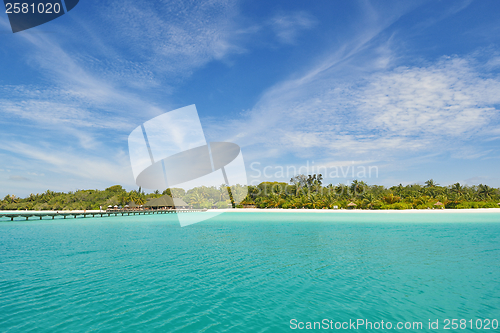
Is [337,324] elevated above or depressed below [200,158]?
below

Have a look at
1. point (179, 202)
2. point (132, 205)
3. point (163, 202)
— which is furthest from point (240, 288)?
point (179, 202)

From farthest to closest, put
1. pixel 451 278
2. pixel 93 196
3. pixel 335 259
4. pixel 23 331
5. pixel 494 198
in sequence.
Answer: pixel 93 196
pixel 494 198
pixel 335 259
pixel 451 278
pixel 23 331

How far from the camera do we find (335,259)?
15.0m

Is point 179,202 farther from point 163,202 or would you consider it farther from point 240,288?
point 240,288

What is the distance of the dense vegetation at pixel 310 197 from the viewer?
66938mm

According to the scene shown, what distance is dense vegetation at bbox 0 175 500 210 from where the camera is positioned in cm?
6694

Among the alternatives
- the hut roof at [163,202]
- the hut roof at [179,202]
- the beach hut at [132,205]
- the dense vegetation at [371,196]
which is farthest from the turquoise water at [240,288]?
the hut roof at [179,202]

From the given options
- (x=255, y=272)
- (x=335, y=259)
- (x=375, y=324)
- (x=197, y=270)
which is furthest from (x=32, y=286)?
(x=335, y=259)

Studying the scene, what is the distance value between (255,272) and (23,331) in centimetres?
818

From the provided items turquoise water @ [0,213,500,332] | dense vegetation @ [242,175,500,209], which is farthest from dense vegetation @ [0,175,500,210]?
turquoise water @ [0,213,500,332]

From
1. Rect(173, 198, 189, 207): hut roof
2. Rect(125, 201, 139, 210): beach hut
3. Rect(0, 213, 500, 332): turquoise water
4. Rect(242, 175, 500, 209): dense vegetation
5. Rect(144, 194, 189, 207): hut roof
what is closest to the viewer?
Rect(0, 213, 500, 332): turquoise water

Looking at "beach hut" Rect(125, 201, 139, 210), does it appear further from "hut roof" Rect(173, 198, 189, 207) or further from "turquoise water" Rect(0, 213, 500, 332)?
"turquoise water" Rect(0, 213, 500, 332)

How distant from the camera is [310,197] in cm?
7794

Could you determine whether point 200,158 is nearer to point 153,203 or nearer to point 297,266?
point 297,266
